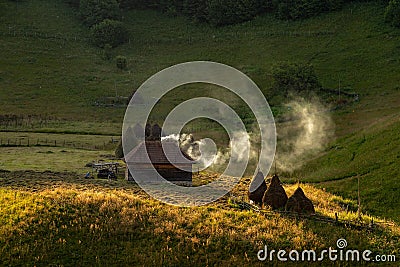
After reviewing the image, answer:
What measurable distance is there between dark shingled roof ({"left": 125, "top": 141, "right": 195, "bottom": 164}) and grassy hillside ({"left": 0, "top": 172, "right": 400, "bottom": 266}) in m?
6.42

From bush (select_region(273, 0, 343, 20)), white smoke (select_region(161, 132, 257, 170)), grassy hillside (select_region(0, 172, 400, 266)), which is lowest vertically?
grassy hillside (select_region(0, 172, 400, 266))

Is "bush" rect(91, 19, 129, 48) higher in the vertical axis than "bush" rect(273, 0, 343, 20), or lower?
lower

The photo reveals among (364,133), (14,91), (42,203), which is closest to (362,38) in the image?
(364,133)

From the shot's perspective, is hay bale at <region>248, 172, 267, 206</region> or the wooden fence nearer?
hay bale at <region>248, 172, 267, 206</region>

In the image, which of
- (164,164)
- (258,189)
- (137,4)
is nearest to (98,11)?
(137,4)

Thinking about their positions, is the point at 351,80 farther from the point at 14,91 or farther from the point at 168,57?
the point at 14,91

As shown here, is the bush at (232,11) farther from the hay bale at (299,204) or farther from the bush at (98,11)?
the hay bale at (299,204)

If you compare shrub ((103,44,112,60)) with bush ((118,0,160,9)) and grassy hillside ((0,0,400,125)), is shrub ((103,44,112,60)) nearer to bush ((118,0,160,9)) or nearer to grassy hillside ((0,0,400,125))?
grassy hillside ((0,0,400,125))

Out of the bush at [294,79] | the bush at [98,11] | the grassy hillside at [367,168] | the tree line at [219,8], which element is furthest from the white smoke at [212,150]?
the bush at [98,11]

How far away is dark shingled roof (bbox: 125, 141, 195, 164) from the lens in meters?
37.1

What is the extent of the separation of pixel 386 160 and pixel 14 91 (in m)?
80.1

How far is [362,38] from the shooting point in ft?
341

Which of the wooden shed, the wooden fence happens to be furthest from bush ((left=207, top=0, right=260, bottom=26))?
the wooden shed

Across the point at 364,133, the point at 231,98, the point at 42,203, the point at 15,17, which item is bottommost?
the point at 42,203
